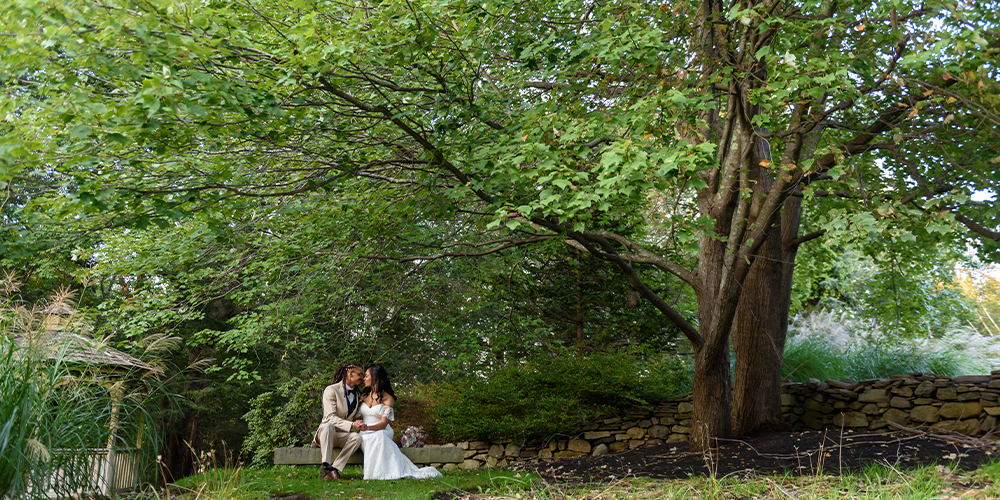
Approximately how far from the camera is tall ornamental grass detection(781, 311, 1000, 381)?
948 cm

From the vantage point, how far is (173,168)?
594cm

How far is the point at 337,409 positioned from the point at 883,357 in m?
7.75

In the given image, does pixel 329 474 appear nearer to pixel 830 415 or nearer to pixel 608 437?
pixel 608 437

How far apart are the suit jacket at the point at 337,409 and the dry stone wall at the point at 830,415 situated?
1.90m

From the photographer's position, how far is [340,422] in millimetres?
7910

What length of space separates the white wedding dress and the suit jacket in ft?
0.97

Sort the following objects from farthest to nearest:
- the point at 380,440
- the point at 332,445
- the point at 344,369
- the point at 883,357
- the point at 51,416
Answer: the point at 883,357, the point at 344,369, the point at 332,445, the point at 380,440, the point at 51,416

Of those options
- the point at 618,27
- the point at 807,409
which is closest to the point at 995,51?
the point at 618,27

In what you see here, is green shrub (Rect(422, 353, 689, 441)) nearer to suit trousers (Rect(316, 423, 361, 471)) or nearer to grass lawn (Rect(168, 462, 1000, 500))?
suit trousers (Rect(316, 423, 361, 471))

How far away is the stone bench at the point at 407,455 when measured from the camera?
845 centimetres

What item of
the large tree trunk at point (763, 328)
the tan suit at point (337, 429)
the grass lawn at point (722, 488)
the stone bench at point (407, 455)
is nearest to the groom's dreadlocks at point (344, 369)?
the tan suit at point (337, 429)

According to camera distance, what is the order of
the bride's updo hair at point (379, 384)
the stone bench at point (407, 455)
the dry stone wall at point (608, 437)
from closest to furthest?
the bride's updo hair at point (379, 384) → the stone bench at point (407, 455) → the dry stone wall at point (608, 437)

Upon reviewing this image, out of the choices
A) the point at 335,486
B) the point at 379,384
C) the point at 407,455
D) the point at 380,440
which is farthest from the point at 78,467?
the point at 407,455

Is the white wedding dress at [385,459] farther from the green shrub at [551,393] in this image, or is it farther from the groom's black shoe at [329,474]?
the green shrub at [551,393]
